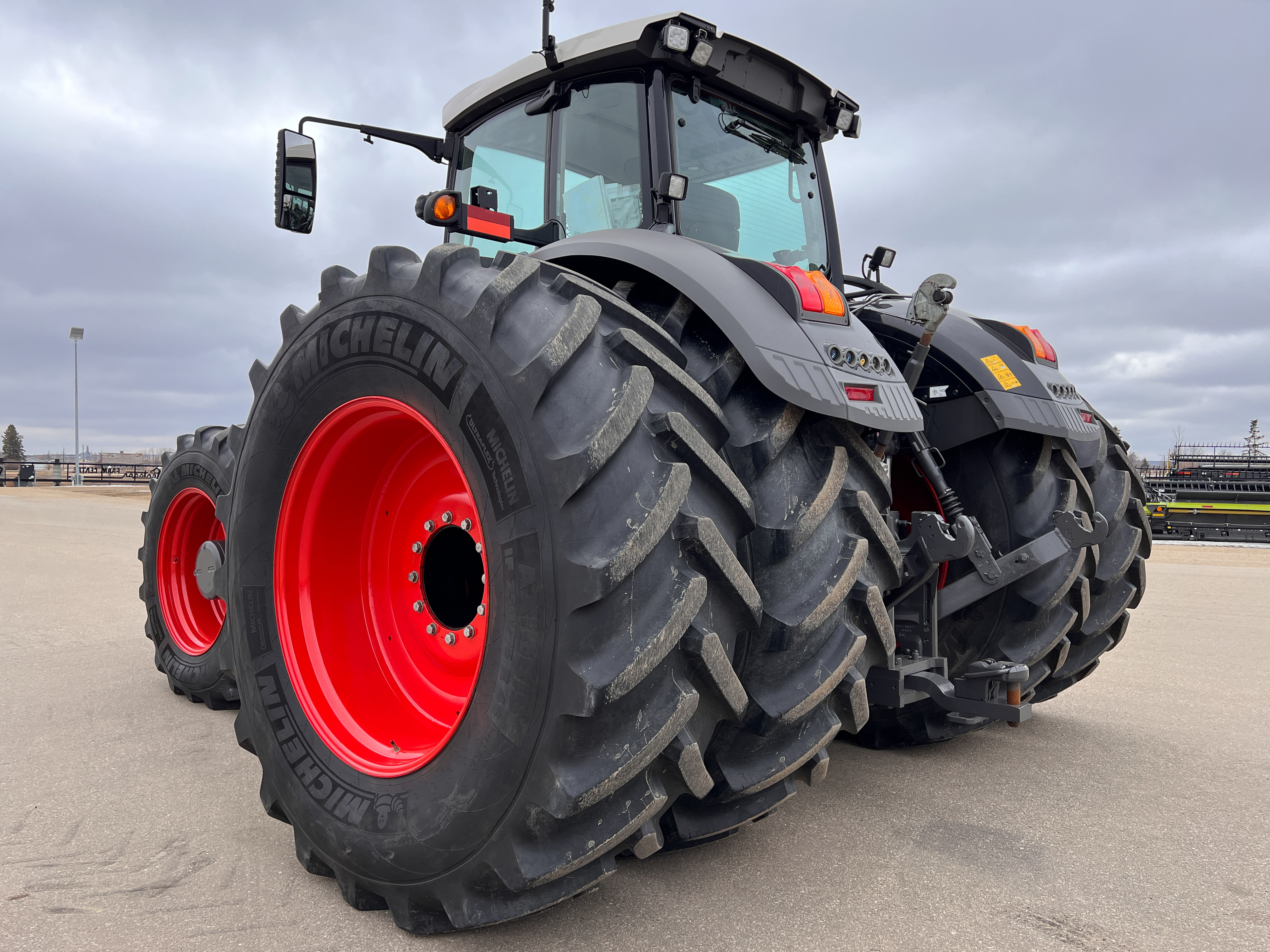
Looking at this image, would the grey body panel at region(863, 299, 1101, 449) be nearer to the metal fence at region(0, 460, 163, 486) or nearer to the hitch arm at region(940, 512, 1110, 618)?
the hitch arm at region(940, 512, 1110, 618)

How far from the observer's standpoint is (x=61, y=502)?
66.0 ft

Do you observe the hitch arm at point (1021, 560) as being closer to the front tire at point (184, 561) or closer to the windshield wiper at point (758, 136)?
the windshield wiper at point (758, 136)

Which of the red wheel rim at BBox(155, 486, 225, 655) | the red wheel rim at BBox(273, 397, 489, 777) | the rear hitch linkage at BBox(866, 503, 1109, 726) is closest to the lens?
the red wheel rim at BBox(273, 397, 489, 777)

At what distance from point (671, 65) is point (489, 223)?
2.61ft

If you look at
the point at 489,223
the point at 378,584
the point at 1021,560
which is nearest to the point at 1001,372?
the point at 1021,560

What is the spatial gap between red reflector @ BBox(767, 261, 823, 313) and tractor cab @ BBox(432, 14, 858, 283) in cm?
30

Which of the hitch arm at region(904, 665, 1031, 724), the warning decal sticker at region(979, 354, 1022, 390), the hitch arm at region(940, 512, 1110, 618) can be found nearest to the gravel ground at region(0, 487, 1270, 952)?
the hitch arm at region(904, 665, 1031, 724)

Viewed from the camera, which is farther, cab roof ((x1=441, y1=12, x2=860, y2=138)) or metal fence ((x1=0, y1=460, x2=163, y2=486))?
metal fence ((x1=0, y1=460, x2=163, y2=486))

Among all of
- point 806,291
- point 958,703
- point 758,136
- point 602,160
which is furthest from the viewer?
point 758,136

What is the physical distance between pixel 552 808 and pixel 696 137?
2254 millimetres

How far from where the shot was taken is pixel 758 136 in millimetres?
3184

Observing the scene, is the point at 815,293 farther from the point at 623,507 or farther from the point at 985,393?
the point at 985,393

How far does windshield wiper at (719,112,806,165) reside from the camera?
3.05 metres

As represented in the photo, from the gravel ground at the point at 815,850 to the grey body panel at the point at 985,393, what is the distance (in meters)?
1.21
